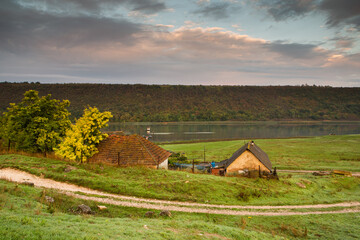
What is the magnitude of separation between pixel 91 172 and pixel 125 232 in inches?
551

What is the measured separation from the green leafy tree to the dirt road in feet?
30.9

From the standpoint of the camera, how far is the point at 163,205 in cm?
1706

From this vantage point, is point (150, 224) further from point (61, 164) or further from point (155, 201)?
point (61, 164)

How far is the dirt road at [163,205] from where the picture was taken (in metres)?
16.6

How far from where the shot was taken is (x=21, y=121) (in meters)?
30.2

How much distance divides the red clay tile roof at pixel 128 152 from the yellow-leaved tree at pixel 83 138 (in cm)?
108

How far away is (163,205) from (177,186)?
161 inches

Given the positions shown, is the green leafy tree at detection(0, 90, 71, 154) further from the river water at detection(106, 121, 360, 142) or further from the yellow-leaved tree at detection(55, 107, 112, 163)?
the river water at detection(106, 121, 360, 142)

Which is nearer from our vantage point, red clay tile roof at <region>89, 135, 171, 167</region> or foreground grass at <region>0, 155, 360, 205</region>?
foreground grass at <region>0, 155, 360, 205</region>

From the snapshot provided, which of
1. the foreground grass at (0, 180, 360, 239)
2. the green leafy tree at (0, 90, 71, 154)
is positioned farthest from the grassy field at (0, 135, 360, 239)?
the green leafy tree at (0, 90, 71, 154)

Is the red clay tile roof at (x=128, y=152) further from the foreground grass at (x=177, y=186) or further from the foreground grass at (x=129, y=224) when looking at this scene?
the foreground grass at (x=129, y=224)

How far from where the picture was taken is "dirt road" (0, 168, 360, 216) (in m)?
16.6

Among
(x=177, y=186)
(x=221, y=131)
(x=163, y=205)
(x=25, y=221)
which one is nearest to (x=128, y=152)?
(x=177, y=186)

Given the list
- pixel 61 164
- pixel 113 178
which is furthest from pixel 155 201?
pixel 61 164
